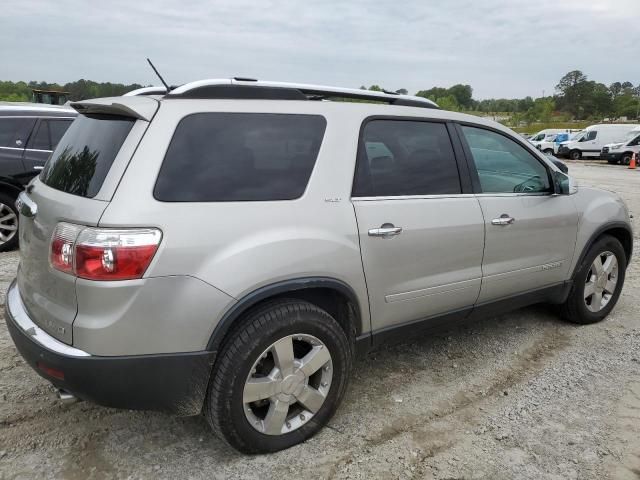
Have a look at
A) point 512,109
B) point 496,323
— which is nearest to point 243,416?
point 496,323

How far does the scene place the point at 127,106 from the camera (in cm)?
240

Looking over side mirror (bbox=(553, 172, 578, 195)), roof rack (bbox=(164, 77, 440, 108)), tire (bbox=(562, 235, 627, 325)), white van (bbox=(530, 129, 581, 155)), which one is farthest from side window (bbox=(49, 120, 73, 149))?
white van (bbox=(530, 129, 581, 155))

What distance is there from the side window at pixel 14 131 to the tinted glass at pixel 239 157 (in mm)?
5095

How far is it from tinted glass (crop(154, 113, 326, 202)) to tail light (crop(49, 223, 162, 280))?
0.20 m

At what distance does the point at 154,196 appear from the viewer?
2234 mm

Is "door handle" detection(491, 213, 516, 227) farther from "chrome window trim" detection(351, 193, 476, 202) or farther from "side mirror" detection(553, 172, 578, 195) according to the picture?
"side mirror" detection(553, 172, 578, 195)

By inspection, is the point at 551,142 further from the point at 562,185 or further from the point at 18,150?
the point at 18,150

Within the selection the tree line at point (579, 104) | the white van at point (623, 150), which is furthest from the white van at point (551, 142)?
the tree line at point (579, 104)

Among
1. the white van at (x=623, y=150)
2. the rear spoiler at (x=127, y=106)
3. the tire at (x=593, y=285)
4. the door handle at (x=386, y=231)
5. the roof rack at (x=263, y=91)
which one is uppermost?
the roof rack at (x=263, y=91)

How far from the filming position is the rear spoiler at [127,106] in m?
2.36

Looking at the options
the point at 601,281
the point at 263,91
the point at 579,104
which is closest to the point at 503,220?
the point at 601,281

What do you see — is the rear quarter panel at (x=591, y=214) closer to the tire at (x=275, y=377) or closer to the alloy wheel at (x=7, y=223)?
the tire at (x=275, y=377)

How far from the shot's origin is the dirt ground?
8.41 feet

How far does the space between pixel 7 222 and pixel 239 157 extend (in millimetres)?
5149
